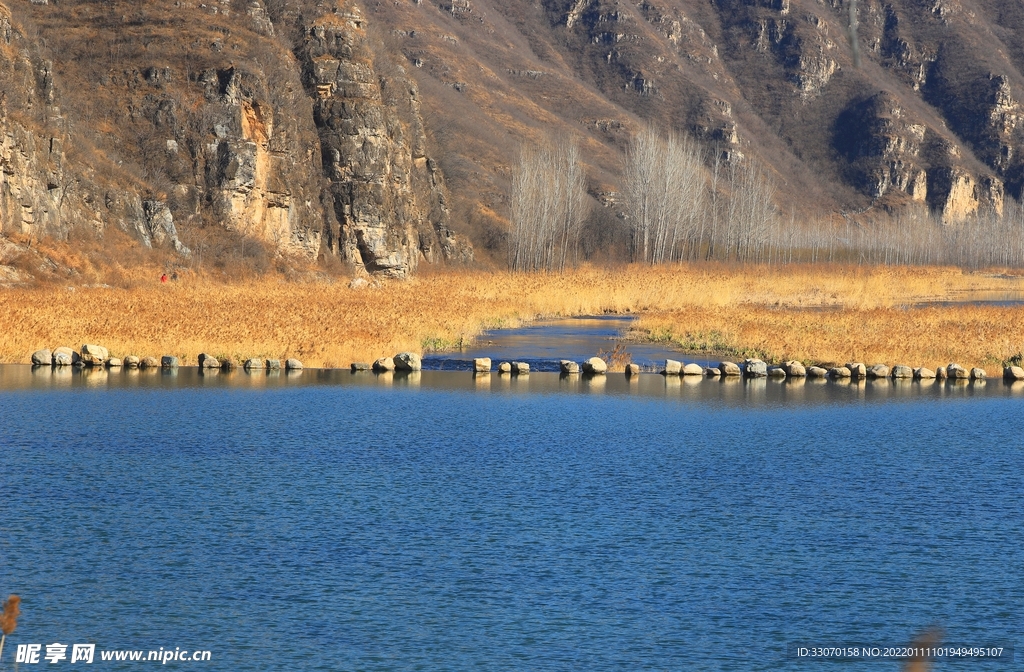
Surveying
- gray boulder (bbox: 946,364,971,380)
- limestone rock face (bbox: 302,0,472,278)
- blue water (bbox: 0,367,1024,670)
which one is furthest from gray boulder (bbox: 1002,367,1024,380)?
limestone rock face (bbox: 302,0,472,278)

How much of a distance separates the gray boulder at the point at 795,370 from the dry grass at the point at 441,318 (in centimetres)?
219

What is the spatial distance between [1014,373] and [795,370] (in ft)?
18.5

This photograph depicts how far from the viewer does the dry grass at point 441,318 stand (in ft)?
105

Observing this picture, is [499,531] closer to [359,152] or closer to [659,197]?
[359,152]

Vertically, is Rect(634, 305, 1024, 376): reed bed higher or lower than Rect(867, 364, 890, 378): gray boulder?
higher

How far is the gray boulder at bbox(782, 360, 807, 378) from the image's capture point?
30.4m

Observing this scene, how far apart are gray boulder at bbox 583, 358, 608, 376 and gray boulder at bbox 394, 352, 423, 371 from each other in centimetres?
430

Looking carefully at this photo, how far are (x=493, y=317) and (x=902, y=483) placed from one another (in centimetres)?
2868

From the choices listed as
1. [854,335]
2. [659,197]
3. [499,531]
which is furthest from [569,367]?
[659,197]

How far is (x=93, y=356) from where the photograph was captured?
29.0 metres

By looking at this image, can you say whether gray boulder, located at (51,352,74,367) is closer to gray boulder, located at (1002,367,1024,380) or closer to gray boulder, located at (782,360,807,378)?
gray boulder, located at (782,360,807,378)

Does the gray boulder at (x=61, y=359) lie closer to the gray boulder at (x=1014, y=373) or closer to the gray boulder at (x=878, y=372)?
the gray boulder at (x=878, y=372)

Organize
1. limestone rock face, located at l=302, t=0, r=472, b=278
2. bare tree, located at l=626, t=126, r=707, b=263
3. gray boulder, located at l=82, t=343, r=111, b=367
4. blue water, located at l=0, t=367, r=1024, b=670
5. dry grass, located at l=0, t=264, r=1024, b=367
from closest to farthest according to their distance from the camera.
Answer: blue water, located at l=0, t=367, r=1024, b=670, gray boulder, located at l=82, t=343, r=111, b=367, dry grass, located at l=0, t=264, r=1024, b=367, limestone rock face, located at l=302, t=0, r=472, b=278, bare tree, located at l=626, t=126, r=707, b=263

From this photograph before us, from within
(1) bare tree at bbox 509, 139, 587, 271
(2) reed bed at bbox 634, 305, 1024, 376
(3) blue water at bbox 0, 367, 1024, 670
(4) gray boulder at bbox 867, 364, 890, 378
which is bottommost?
(3) blue water at bbox 0, 367, 1024, 670
